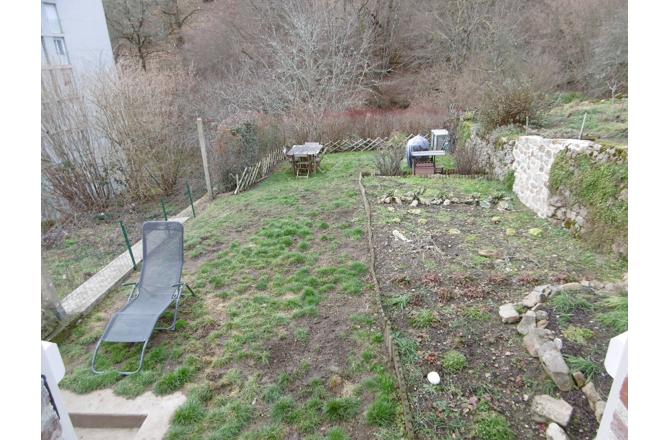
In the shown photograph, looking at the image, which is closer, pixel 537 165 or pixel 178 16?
pixel 537 165

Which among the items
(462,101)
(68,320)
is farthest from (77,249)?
(462,101)

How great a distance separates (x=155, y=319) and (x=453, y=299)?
10.8 ft

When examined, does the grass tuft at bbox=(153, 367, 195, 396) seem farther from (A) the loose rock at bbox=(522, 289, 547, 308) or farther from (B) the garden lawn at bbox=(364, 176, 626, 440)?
(A) the loose rock at bbox=(522, 289, 547, 308)

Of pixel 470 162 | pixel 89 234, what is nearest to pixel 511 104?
pixel 470 162

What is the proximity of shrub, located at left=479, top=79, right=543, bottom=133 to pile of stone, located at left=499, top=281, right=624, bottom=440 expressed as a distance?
5565 mm

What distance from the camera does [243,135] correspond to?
9.49 meters

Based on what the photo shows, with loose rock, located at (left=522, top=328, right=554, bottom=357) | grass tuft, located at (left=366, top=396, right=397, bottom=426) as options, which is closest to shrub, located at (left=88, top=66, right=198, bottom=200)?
grass tuft, located at (left=366, top=396, right=397, bottom=426)

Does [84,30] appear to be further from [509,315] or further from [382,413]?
[509,315]

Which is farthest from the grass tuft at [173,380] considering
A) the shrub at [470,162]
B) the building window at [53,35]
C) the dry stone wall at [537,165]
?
the building window at [53,35]

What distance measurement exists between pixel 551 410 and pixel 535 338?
2.35 ft

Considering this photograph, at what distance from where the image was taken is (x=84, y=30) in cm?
1197

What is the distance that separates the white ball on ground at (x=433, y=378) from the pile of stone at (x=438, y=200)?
441cm

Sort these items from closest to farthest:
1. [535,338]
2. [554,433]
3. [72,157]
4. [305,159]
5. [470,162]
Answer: [554,433], [535,338], [72,157], [470,162], [305,159]
